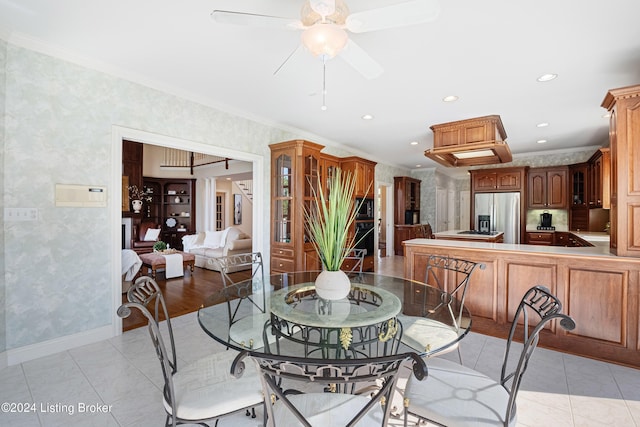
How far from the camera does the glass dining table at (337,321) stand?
1.46 meters

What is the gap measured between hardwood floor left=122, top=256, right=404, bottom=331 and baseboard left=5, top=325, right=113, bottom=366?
259 mm

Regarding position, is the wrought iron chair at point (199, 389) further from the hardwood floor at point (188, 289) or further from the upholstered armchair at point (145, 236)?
the upholstered armchair at point (145, 236)

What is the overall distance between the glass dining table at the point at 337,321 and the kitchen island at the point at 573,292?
1.15 meters

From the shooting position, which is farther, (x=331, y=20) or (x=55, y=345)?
(x=55, y=345)

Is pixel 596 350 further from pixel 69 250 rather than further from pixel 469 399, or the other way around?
pixel 69 250

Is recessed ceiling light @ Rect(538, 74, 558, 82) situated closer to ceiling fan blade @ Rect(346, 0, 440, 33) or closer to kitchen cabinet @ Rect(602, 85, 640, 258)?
kitchen cabinet @ Rect(602, 85, 640, 258)

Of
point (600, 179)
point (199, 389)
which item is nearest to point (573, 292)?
point (199, 389)

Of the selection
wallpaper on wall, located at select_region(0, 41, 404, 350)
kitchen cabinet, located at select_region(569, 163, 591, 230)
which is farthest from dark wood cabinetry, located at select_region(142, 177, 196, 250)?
kitchen cabinet, located at select_region(569, 163, 591, 230)

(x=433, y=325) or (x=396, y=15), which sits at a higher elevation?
(x=396, y=15)

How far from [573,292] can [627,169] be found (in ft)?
3.67

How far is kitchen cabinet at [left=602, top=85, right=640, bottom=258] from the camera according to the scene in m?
2.38

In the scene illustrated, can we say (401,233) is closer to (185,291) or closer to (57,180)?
(185,291)

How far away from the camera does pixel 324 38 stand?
5.11ft

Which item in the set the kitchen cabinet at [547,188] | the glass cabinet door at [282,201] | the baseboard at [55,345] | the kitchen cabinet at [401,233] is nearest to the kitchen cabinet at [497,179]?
the kitchen cabinet at [547,188]
